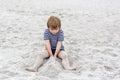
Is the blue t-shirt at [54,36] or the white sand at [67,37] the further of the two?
the blue t-shirt at [54,36]

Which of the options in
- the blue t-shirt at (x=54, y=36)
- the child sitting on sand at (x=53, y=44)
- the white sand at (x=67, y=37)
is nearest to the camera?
the white sand at (x=67, y=37)

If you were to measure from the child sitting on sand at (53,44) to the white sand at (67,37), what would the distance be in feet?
0.35

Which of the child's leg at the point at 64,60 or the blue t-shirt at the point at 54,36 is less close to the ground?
the blue t-shirt at the point at 54,36

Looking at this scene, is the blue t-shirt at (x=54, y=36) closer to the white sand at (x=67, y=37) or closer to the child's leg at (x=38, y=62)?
the child's leg at (x=38, y=62)

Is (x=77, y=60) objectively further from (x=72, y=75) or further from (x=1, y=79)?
(x=1, y=79)

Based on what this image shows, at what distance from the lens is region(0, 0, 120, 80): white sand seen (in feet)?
17.4

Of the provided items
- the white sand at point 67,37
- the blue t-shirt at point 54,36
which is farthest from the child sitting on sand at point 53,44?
the white sand at point 67,37

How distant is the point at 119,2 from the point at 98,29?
3829 millimetres

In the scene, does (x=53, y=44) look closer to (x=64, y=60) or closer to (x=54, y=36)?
(x=54, y=36)

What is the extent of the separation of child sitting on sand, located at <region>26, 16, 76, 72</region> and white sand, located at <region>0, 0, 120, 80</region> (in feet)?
0.35

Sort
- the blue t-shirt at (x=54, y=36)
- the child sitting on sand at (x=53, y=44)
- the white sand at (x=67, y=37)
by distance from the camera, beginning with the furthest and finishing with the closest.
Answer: the blue t-shirt at (x=54, y=36) < the child sitting on sand at (x=53, y=44) < the white sand at (x=67, y=37)

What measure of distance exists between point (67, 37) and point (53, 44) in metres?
1.73

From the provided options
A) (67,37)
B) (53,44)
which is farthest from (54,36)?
(67,37)

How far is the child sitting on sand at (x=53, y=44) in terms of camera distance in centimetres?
548
